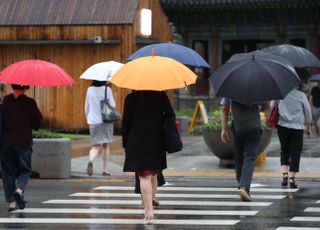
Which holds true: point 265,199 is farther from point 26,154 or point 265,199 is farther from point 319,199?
point 26,154

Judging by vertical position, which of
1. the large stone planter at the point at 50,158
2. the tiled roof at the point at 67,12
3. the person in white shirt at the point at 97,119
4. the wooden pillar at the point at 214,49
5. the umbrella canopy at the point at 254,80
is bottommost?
the large stone planter at the point at 50,158

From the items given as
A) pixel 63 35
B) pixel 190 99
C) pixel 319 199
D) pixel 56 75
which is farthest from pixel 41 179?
pixel 190 99

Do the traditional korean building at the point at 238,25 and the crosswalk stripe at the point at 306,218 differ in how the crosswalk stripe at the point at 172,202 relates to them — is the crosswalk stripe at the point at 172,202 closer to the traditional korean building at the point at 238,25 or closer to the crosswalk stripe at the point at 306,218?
the crosswalk stripe at the point at 306,218

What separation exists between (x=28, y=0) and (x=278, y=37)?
11898 millimetres

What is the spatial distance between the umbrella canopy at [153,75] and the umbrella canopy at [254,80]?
5.32ft

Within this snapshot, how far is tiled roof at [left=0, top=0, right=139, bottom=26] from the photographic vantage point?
24.2 meters

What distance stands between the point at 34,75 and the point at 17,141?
909 millimetres

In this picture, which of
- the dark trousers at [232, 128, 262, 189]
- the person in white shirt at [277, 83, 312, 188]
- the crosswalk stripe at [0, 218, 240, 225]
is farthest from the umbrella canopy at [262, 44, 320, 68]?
the crosswalk stripe at [0, 218, 240, 225]

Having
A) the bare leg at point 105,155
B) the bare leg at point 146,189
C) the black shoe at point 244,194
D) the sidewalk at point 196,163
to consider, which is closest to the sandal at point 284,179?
the sidewalk at point 196,163

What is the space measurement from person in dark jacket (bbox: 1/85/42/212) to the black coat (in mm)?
1749

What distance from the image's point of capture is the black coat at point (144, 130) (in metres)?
10.4

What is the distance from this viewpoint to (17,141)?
38.0 feet

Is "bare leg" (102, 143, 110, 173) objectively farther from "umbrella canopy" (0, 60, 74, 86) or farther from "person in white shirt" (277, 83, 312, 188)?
"umbrella canopy" (0, 60, 74, 86)

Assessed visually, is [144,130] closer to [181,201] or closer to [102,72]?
[181,201]
